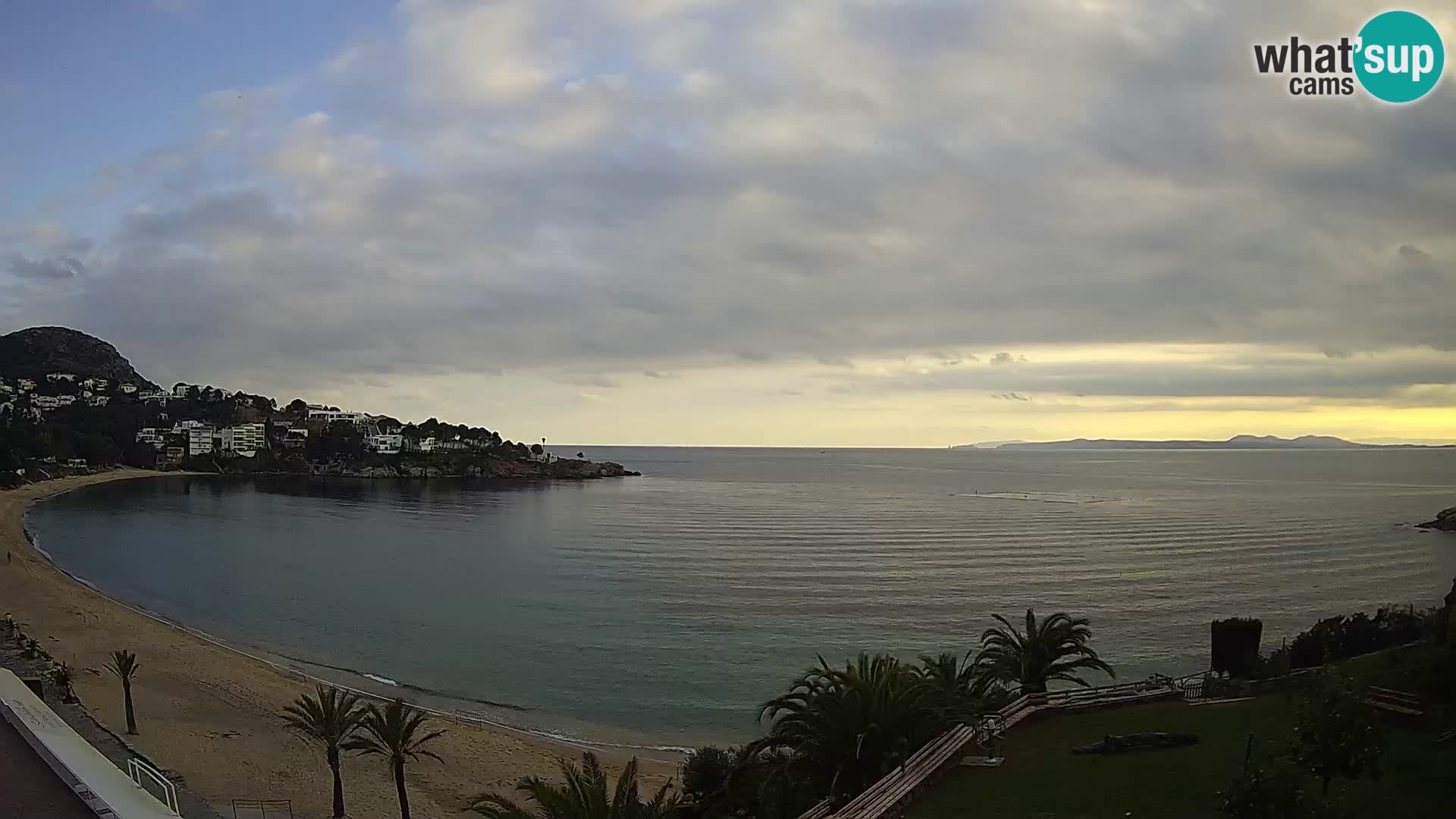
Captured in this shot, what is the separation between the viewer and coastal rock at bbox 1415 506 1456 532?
298 feet

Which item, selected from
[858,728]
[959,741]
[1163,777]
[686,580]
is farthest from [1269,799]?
[686,580]

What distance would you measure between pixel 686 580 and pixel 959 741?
4661 cm

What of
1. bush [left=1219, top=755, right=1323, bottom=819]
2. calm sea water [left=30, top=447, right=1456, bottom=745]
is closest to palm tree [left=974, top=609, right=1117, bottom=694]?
calm sea water [left=30, top=447, right=1456, bottom=745]

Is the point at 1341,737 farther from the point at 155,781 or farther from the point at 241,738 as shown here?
the point at 241,738

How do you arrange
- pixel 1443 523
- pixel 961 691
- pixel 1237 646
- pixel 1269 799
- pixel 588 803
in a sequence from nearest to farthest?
pixel 1269 799 → pixel 588 803 → pixel 961 691 → pixel 1237 646 → pixel 1443 523

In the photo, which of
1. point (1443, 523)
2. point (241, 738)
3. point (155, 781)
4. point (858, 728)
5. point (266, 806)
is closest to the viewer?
point (858, 728)

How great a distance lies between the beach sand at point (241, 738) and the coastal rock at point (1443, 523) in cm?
9312

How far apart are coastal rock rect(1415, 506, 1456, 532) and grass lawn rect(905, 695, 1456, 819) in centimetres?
9094

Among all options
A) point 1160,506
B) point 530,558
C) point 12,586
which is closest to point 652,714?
point 530,558

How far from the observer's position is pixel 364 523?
10350 centimetres

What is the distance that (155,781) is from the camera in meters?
20.6

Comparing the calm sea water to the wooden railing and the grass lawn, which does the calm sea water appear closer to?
the wooden railing

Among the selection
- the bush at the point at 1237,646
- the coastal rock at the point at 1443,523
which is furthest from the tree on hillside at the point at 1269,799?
the coastal rock at the point at 1443,523

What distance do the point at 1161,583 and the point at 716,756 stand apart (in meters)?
50.4
